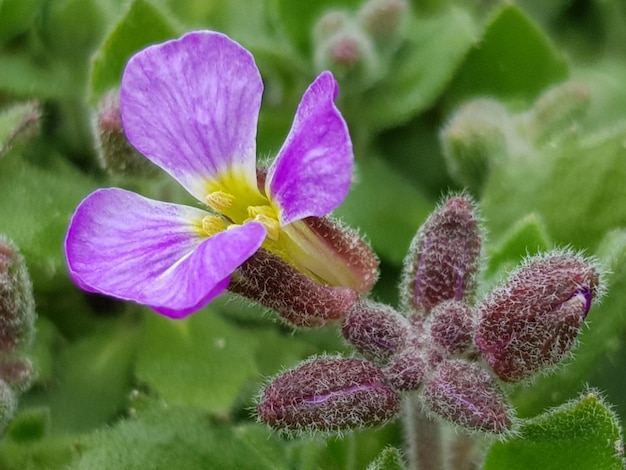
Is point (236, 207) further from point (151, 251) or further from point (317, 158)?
point (317, 158)

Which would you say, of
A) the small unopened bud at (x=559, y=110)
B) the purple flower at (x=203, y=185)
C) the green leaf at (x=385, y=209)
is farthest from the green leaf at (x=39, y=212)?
the small unopened bud at (x=559, y=110)

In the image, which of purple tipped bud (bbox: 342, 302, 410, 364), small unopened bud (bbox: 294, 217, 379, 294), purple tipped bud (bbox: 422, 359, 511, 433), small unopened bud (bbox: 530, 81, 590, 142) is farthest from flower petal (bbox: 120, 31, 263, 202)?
small unopened bud (bbox: 530, 81, 590, 142)

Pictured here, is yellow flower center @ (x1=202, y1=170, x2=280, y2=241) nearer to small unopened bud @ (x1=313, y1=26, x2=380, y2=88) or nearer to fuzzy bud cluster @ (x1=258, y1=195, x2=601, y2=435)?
fuzzy bud cluster @ (x1=258, y1=195, x2=601, y2=435)

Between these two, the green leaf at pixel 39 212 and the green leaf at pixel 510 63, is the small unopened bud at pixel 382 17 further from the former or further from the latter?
the green leaf at pixel 39 212

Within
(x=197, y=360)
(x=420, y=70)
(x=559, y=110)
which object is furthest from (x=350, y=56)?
(x=197, y=360)

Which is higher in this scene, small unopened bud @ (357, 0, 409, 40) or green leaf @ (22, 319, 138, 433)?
small unopened bud @ (357, 0, 409, 40)

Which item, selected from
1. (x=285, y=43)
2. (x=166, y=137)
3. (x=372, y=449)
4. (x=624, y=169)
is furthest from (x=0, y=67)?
(x=624, y=169)

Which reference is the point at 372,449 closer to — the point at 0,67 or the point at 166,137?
the point at 166,137
